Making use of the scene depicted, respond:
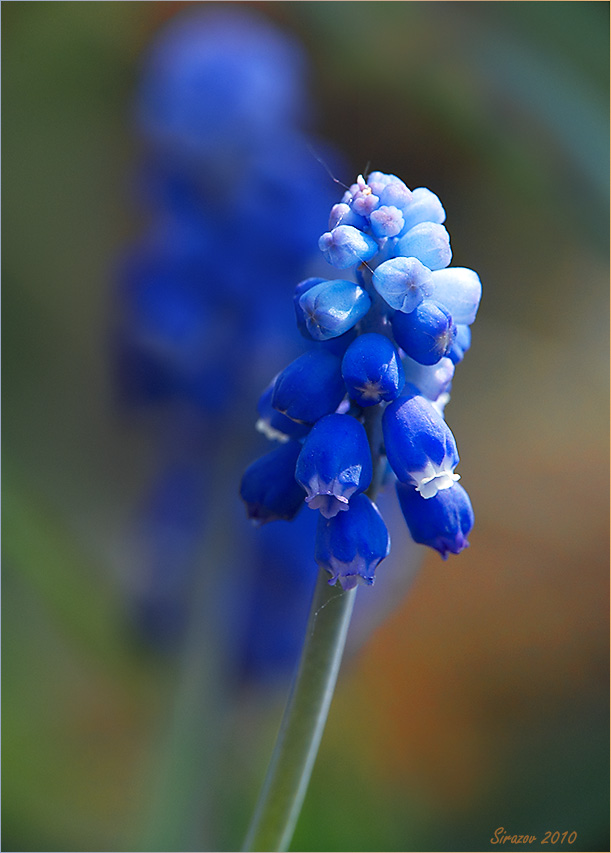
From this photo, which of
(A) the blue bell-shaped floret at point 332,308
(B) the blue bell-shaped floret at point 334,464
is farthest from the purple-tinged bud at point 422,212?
(B) the blue bell-shaped floret at point 334,464

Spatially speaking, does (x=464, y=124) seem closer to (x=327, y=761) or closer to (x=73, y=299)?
(x=73, y=299)

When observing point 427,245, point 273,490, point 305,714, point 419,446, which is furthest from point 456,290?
point 305,714

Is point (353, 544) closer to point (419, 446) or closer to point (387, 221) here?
point (419, 446)

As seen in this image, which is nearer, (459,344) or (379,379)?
(379,379)

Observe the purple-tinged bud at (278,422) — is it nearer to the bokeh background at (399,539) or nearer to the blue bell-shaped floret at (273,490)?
the blue bell-shaped floret at (273,490)

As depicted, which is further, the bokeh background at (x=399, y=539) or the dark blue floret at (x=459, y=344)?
the bokeh background at (x=399, y=539)

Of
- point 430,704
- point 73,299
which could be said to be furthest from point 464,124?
point 430,704
